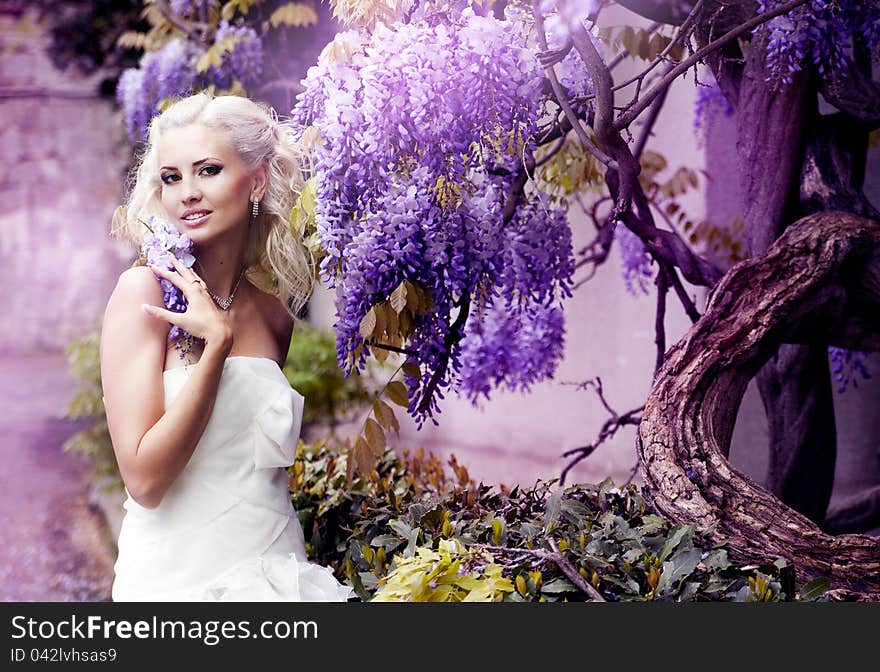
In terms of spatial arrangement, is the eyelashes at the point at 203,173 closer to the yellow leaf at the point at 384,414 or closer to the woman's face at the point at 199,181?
the woman's face at the point at 199,181

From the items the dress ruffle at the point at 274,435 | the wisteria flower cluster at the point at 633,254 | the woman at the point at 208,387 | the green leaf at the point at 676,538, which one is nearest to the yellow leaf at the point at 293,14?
the wisteria flower cluster at the point at 633,254

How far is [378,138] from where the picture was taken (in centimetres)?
190

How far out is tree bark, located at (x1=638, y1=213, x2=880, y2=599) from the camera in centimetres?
185

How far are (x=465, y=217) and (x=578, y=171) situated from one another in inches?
36.8

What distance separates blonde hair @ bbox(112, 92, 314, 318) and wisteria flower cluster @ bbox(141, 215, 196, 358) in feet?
0.34

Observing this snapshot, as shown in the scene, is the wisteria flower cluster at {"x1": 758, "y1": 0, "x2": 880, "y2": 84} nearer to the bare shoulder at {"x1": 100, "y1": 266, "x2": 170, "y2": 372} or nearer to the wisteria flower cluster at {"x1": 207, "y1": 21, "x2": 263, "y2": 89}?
the bare shoulder at {"x1": 100, "y1": 266, "x2": 170, "y2": 372}

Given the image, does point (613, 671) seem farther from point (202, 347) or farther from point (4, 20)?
point (4, 20)

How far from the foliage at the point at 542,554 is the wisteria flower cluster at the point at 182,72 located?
2108mm

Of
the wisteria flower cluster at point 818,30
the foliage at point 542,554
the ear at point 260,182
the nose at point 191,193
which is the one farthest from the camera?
the wisteria flower cluster at point 818,30

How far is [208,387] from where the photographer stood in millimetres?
1702

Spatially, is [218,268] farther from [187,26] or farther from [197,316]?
[187,26]

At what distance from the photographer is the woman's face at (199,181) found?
1902 millimetres

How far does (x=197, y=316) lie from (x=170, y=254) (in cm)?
19

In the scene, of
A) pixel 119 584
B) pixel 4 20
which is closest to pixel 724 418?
pixel 119 584
